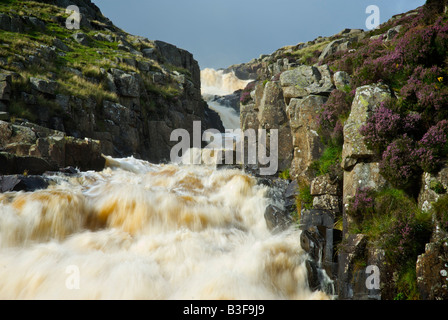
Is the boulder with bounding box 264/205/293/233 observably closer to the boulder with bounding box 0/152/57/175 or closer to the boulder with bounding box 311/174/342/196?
the boulder with bounding box 311/174/342/196

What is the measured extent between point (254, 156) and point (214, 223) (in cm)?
869

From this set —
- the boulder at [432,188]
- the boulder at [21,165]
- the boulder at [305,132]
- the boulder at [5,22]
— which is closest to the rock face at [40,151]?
the boulder at [21,165]

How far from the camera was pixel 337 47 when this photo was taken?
1561 inches

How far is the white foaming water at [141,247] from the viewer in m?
6.34

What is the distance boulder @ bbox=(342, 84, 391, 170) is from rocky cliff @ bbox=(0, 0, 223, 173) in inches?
489

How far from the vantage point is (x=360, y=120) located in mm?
8883

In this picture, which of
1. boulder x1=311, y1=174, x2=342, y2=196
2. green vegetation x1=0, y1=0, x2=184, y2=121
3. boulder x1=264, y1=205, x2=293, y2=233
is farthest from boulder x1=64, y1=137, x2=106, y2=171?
boulder x1=311, y1=174, x2=342, y2=196

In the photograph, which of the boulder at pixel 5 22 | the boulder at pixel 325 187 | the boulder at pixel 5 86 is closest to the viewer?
the boulder at pixel 325 187

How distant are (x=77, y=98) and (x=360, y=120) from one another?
65.5ft

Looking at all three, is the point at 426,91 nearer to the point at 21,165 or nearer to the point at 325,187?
the point at 325,187

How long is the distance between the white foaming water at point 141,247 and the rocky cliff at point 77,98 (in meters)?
4.29

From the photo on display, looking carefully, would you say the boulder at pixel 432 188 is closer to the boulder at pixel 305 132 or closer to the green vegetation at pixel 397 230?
the green vegetation at pixel 397 230

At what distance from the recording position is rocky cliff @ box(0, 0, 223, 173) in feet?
48.1

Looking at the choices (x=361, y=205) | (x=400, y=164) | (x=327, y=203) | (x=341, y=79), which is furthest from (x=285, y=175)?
(x=400, y=164)
